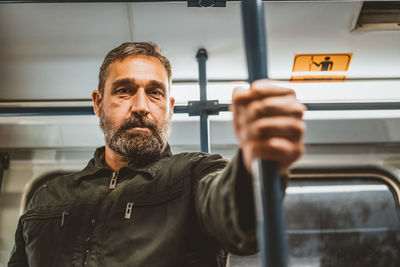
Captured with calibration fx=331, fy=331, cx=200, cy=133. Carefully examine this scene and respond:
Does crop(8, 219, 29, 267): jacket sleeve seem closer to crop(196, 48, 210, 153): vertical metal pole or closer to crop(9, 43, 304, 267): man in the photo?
crop(9, 43, 304, 267): man

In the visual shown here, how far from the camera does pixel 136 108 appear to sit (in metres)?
1.68

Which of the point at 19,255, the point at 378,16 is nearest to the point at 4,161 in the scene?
the point at 19,255

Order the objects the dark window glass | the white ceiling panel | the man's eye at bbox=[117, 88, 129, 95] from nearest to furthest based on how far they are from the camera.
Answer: the man's eye at bbox=[117, 88, 129, 95] < the white ceiling panel < the dark window glass

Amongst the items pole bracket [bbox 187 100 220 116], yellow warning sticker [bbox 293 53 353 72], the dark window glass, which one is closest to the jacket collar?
pole bracket [bbox 187 100 220 116]

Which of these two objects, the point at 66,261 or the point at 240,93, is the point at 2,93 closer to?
the point at 66,261

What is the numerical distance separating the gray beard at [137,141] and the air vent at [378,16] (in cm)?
152

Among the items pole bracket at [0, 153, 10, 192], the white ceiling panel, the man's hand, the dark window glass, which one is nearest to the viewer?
the man's hand

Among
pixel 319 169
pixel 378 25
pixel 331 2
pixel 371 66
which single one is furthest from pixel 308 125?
pixel 331 2

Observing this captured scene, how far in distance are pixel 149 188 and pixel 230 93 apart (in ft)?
5.13

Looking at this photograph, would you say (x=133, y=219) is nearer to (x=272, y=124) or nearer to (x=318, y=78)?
(x=272, y=124)

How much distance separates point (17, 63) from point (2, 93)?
0.44 meters

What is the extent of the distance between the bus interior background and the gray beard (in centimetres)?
76

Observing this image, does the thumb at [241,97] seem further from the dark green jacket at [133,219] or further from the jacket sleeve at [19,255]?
the jacket sleeve at [19,255]

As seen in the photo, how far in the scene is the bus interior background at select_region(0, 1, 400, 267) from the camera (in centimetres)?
214
